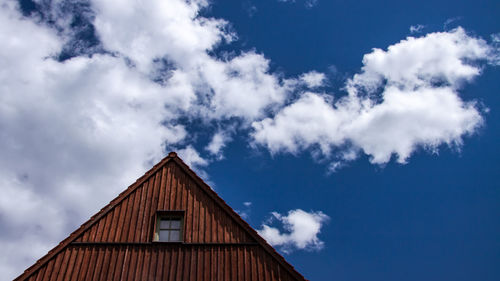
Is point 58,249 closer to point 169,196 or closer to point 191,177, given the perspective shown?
point 169,196

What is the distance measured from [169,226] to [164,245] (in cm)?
83

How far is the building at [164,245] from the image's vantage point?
450 inches

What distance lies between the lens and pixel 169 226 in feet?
41.9

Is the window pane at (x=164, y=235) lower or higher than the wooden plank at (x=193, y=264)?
higher

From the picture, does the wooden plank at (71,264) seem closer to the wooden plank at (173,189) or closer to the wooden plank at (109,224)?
the wooden plank at (109,224)

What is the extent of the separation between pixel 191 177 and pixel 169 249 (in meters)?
3.05

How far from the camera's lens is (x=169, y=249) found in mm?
11969

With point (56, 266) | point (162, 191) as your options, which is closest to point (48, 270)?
point (56, 266)

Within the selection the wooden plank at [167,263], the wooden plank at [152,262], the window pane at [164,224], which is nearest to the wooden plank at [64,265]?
the wooden plank at [152,262]

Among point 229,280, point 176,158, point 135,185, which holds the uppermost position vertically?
point 176,158

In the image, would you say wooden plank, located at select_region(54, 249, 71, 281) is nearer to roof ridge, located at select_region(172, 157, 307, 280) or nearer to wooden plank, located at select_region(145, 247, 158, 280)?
wooden plank, located at select_region(145, 247, 158, 280)

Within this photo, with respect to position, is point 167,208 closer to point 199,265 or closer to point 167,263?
point 167,263

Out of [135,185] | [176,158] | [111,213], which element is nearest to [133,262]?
[111,213]

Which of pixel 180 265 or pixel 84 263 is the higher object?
pixel 84 263
